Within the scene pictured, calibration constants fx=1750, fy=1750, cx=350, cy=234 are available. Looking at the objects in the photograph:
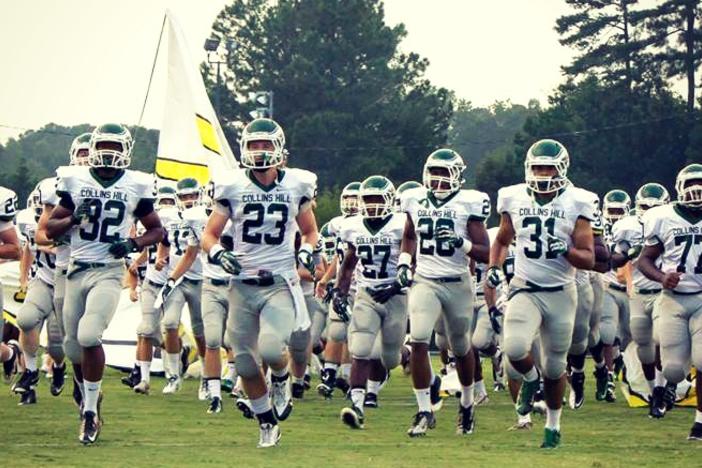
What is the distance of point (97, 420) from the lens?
426 inches

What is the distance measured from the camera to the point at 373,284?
43.4 feet

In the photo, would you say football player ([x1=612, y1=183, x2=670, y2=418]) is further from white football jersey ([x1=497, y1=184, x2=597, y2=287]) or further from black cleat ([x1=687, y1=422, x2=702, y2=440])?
white football jersey ([x1=497, y1=184, x2=597, y2=287])

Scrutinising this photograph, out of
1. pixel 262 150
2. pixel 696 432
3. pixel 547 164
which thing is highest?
pixel 262 150

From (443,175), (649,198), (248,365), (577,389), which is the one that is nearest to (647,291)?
(577,389)

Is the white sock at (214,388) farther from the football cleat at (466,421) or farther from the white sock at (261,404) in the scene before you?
the white sock at (261,404)

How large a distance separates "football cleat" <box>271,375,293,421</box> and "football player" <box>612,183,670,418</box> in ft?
11.7

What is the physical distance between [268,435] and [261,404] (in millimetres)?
239

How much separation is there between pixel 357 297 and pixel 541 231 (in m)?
2.80

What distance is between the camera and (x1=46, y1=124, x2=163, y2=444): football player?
35.4 ft

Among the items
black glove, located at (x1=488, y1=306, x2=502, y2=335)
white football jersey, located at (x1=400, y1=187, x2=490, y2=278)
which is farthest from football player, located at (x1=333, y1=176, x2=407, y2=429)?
black glove, located at (x1=488, y1=306, x2=502, y2=335)

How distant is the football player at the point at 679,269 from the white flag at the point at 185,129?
432 inches

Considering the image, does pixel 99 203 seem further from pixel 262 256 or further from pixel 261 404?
pixel 261 404

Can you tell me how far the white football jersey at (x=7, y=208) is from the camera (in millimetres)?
12383

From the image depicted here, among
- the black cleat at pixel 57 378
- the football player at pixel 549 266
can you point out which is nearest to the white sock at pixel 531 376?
the football player at pixel 549 266
